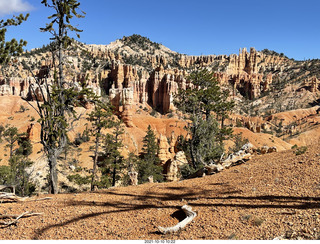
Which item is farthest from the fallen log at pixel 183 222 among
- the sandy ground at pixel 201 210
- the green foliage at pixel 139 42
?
the green foliage at pixel 139 42

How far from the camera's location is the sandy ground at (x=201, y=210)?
160 inches

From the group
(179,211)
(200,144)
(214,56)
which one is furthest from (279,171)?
(214,56)

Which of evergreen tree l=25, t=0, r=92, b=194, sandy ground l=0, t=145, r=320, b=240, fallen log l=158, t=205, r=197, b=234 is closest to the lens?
sandy ground l=0, t=145, r=320, b=240

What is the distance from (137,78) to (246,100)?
4762 cm

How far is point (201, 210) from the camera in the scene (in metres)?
5.12

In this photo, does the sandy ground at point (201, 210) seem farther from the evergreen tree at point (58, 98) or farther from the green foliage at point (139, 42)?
the green foliage at point (139, 42)

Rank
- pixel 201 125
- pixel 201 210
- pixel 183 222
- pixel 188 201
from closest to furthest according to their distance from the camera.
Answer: pixel 183 222 → pixel 201 210 → pixel 188 201 → pixel 201 125

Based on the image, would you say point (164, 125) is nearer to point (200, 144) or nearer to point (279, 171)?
point (200, 144)

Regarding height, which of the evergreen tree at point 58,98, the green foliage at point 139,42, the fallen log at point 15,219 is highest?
the green foliage at point 139,42

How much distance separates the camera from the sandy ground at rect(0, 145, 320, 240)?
13.4 ft

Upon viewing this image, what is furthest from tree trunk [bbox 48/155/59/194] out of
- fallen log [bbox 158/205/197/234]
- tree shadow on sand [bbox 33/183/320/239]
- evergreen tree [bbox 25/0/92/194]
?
fallen log [bbox 158/205/197/234]

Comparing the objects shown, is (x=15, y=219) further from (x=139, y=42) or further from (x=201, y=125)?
(x=139, y=42)

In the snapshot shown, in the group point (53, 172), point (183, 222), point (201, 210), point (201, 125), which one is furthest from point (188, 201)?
point (201, 125)

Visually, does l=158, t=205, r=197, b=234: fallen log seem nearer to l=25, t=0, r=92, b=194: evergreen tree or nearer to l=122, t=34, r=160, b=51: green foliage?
l=25, t=0, r=92, b=194: evergreen tree
